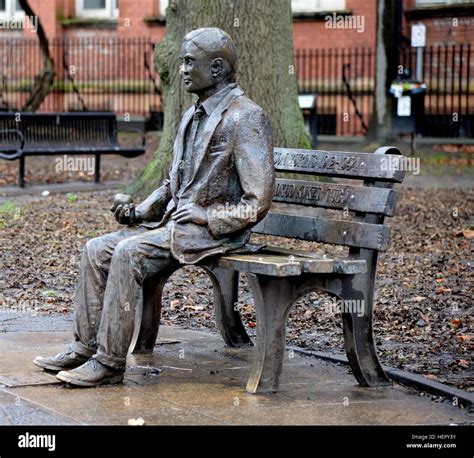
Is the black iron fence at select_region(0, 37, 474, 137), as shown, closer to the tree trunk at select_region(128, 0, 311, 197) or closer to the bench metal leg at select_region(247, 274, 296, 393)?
the tree trunk at select_region(128, 0, 311, 197)

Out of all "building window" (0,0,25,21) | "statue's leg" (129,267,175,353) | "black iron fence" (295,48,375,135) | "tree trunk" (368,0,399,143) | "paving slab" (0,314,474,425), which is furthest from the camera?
"building window" (0,0,25,21)

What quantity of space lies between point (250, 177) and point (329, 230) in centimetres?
66

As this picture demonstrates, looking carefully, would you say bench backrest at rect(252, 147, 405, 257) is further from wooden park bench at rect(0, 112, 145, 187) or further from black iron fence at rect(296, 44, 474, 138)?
black iron fence at rect(296, 44, 474, 138)

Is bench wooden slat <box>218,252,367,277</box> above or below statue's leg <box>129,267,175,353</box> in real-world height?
above

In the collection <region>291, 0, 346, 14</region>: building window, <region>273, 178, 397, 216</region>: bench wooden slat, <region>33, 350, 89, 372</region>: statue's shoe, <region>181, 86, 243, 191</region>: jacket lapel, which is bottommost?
<region>33, 350, 89, 372</region>: statue's shoe

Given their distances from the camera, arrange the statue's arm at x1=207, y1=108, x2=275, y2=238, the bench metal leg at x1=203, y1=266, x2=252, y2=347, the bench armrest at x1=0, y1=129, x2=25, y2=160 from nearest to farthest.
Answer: the statue's arm at x1=207, y1=108, x2=275, y2=238 < the bench metal leg at x1=203, y1=266, x2=252, y2=347 < the bench armrest at x1=0, y1=129, x2=25, y2=160

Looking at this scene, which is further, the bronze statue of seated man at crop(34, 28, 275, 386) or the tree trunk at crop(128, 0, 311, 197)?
the tree trunk at crop(128, 0, 311, 197)

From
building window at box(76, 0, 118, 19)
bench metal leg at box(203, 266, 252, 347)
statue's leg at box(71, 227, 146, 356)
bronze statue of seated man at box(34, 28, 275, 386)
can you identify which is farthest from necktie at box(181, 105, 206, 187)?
building window at box(76, 0, 118, 19)

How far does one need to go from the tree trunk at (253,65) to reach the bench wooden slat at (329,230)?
6.15 metres

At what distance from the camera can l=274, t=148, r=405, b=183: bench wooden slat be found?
6.31 m

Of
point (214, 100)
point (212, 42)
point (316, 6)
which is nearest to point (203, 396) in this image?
point (214, 100)

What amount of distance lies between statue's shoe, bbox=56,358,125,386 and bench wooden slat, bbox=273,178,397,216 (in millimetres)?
1467

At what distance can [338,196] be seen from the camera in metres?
6.58

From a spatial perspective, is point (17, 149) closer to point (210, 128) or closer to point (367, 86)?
point (367, 86)
